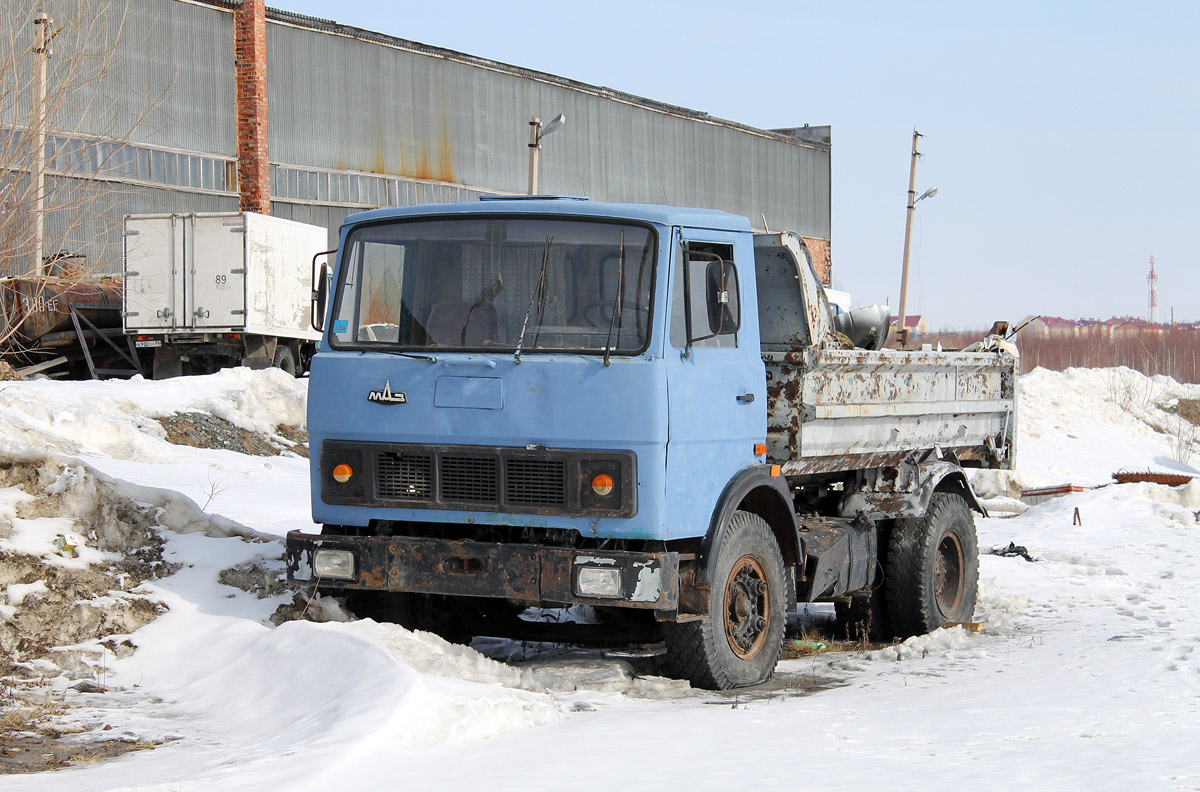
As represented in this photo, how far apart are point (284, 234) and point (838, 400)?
18.3 meters

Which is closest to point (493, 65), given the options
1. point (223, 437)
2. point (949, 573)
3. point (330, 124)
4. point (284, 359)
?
point (330, 124)

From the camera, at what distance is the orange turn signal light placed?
6.80 meters

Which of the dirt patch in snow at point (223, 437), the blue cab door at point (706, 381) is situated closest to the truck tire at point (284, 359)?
the dirt patch in snow at point (223, 437)

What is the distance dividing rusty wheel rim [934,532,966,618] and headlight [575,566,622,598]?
167 inches

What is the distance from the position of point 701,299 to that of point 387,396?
173cm

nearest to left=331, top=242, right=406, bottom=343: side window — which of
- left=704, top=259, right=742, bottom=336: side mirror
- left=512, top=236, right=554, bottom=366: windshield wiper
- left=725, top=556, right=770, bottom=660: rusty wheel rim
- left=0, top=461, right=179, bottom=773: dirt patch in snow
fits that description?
left=512, top=236, right=554, bottom=366: windshield wiper

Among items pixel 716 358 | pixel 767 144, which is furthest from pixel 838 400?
pixel 767 144

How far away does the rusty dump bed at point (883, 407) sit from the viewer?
325 inches

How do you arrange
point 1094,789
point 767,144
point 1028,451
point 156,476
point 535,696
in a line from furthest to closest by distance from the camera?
1. point 767,144
2. point 1028,451
3. point 156,476
4. point 535,696
5. point 1094,789

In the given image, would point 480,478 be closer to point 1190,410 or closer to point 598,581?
point 598,581

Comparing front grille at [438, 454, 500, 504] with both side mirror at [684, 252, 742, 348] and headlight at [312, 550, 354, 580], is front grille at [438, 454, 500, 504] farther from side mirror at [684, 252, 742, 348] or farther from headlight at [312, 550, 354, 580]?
side mirror at [684, 252, 742, 348]

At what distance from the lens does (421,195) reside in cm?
3372

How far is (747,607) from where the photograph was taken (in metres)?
7.68

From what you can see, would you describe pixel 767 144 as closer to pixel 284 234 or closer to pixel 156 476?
pixel 284 234
